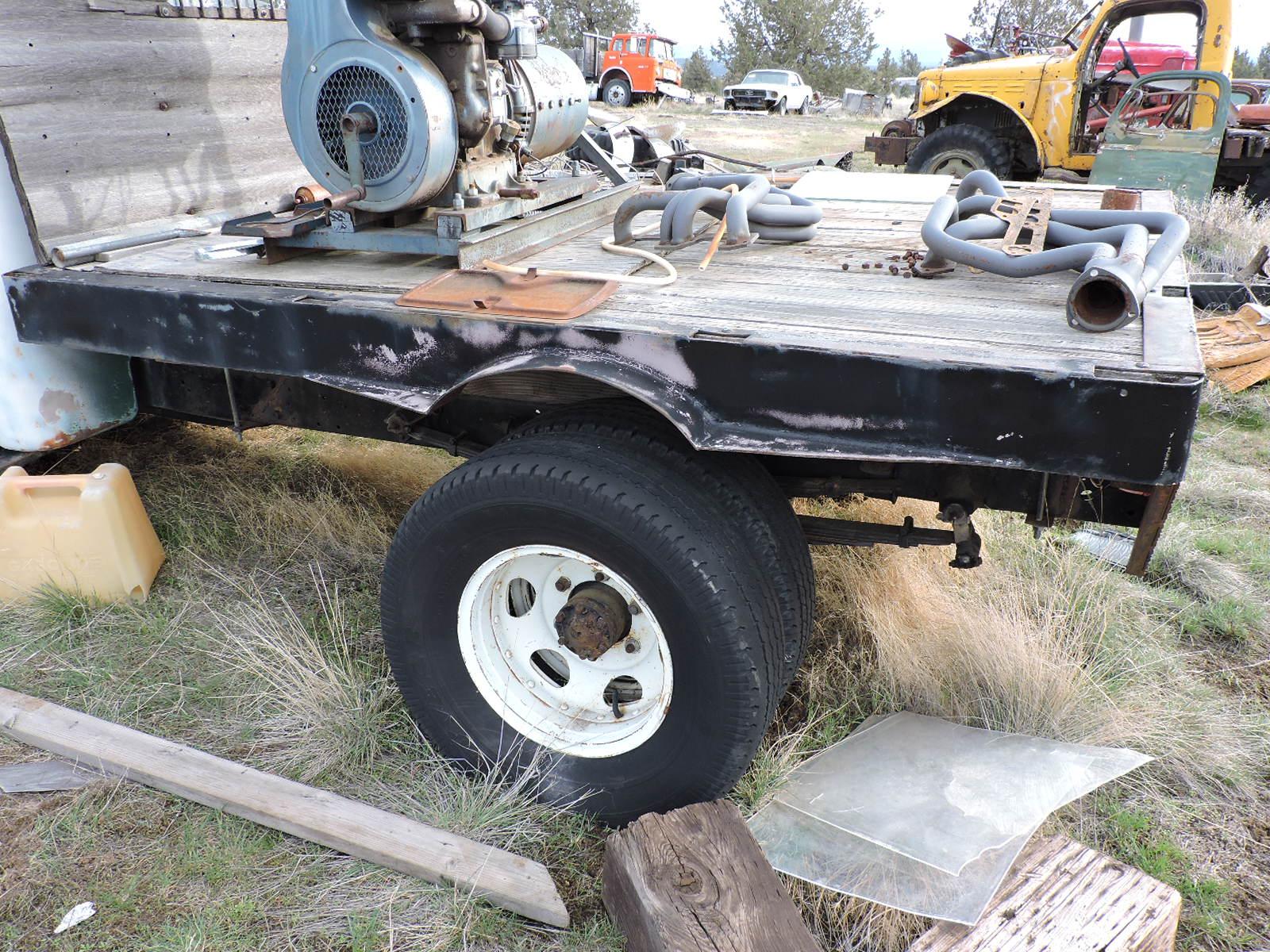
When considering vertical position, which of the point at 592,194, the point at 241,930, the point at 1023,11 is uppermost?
the point at 1023,11

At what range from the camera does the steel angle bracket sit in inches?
98.6

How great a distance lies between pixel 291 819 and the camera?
2307 millimetres

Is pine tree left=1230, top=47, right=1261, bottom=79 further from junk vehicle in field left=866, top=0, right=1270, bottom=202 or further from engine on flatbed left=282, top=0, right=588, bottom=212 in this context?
engine on flatbed left=282, top=0, right=588, bottom=212

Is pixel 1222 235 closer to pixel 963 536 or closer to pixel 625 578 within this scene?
pixel 963 536

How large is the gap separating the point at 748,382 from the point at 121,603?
2.35 metres

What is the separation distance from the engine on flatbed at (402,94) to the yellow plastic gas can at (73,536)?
1243mm

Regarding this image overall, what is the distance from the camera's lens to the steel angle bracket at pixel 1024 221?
8.21ft

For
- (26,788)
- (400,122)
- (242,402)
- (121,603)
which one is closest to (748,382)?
(400,122)

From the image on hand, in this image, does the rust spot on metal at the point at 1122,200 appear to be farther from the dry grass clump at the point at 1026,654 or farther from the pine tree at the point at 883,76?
the pine tree at the point at 883,76

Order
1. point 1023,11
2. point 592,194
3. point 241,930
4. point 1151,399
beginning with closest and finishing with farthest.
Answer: point 1151,399 → point 241,930 → point 592,194 → point 1023,11

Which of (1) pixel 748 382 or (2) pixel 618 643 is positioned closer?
(1) pixel 748 382

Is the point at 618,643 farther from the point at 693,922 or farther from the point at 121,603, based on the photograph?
the point at 121,603

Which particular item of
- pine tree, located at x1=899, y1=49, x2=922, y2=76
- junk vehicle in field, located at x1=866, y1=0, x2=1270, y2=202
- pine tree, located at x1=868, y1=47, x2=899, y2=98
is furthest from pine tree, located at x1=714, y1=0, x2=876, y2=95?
junk vehicle in field, located at x1=866, y1=0, x2=1270, y2=202

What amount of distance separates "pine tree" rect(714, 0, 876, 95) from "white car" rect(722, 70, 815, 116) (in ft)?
33.7
